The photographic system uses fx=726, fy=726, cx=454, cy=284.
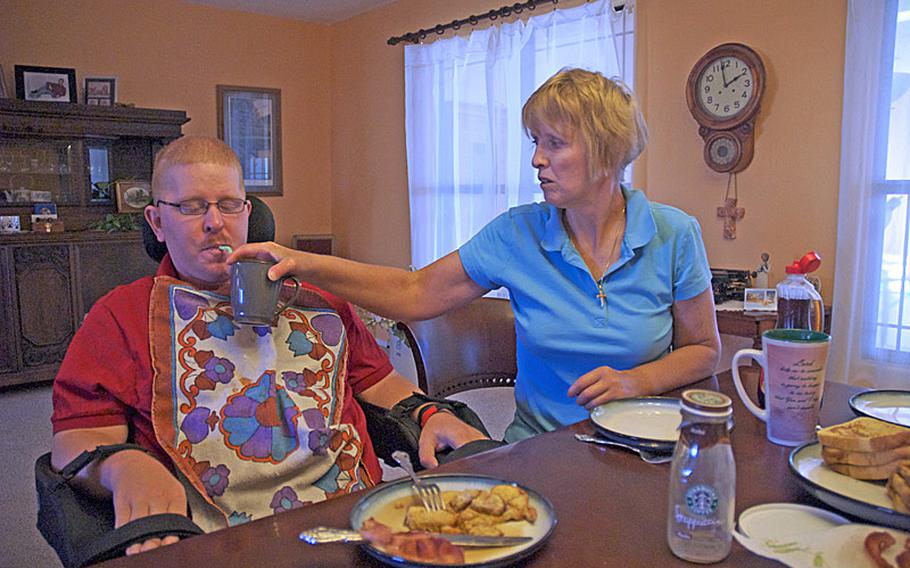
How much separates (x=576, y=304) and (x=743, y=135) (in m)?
2.19

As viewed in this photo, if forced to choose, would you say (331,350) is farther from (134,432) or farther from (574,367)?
(574,367)

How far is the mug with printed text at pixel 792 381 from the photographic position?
3.44 feet

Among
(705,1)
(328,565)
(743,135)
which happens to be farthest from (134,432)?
(705,1)

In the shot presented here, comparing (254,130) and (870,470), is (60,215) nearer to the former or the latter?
(254,130)

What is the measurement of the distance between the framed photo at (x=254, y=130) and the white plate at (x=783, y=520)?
17.6 feet

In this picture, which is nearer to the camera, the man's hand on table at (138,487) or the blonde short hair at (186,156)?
the man's hand on table at (138,487)

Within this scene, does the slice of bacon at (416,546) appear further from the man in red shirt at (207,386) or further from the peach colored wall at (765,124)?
the peach colored wall at (765,124)

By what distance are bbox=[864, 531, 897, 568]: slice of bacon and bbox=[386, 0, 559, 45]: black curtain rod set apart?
3.81 metres

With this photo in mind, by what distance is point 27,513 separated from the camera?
9.10 ft

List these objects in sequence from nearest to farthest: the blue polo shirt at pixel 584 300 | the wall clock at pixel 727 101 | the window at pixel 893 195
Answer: the blue polo shirt at pixel 584 300 → the window at pixel 893 195 → the wall clock at pixel 727 101

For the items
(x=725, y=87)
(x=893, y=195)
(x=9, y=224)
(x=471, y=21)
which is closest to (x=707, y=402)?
(x=893, y=195)

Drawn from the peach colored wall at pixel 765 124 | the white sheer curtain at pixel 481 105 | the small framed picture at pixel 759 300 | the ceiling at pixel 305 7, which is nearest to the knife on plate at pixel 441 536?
the small framed picture at pixel 759 300

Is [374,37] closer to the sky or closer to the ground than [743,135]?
closer to the sky

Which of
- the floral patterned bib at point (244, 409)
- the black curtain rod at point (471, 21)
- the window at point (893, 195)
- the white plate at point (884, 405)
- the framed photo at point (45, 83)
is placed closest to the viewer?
the white plate at point (884, 405)
